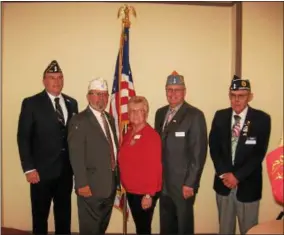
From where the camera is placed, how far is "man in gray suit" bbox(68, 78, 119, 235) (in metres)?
2.74

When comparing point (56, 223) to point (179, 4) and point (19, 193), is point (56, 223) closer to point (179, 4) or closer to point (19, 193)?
point (19, 193)

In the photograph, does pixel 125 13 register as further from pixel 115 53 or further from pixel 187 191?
pixel 187 191

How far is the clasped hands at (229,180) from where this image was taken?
2.96m

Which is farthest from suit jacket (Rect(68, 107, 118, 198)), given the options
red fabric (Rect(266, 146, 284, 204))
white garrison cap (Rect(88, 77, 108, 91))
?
red fabric (Rect(266, 146, 284, 204))

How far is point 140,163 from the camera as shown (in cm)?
268

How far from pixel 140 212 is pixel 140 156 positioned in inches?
19.2

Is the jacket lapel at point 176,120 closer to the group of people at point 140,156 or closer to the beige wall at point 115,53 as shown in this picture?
the group of people at point 140,156

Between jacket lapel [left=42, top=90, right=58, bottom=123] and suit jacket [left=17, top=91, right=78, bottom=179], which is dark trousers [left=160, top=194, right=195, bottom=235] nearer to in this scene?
suit jacket [left=17, top=91, right=78, bottom=179]

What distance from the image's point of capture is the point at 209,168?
368 centimetres

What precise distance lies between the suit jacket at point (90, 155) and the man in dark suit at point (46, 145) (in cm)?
32

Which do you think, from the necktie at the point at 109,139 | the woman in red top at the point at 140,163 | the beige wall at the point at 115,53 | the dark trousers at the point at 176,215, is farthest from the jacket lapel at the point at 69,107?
the dark trousers at the point at 176,215

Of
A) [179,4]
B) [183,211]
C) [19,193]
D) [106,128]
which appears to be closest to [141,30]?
[179,4]

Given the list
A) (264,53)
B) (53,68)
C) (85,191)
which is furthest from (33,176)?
(264,53)

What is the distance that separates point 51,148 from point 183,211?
1.26m
